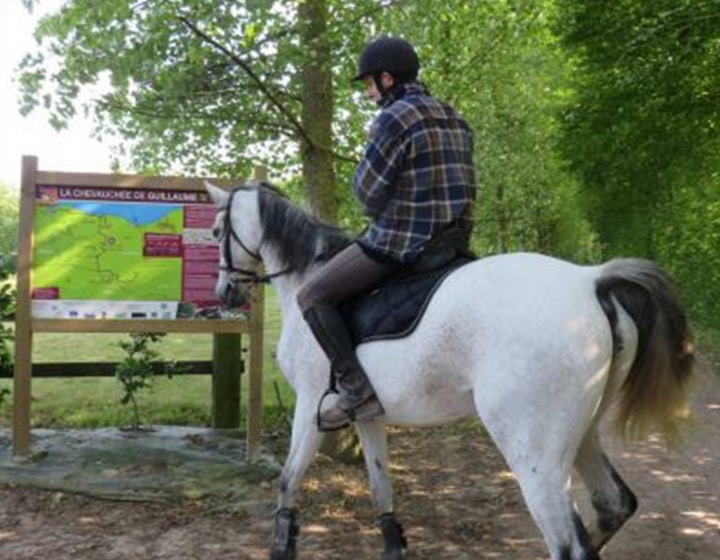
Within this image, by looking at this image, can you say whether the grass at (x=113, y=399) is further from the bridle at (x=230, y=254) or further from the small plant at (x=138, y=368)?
the bridle at (x=230, y=254)

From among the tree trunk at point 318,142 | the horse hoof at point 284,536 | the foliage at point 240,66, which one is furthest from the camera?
the tree trunk at point 318,142

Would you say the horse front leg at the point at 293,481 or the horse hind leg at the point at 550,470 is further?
the horse front leg at the point at 293,481

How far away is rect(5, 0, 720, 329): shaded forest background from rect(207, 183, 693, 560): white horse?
330 centimetres

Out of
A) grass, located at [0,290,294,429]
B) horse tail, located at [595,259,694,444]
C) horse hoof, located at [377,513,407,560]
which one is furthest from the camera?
grass, located at [0,290,294,429]

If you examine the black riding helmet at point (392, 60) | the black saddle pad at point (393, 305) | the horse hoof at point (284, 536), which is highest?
the black riding helmet at point (392, 60)

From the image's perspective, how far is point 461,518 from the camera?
19.6 feet

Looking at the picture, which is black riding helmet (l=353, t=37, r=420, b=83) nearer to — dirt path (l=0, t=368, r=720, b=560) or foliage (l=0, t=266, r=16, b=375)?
dirt path (l=0, t=368, r=720, b=560)

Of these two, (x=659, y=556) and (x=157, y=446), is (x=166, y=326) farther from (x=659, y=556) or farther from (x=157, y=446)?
(x=659, y=556)

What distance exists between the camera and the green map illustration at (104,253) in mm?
6961

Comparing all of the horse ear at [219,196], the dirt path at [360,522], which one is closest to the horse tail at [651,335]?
the dirt path at [360,522]

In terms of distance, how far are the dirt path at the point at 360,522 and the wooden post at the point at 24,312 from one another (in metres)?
0.64

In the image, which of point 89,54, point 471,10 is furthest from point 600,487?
point 471,10

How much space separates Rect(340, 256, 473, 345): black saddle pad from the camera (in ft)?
14.1

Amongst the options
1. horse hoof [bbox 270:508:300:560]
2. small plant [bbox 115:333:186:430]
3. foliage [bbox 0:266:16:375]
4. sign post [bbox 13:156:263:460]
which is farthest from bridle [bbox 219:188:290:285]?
foliage [bbox 0:266:16:375]
